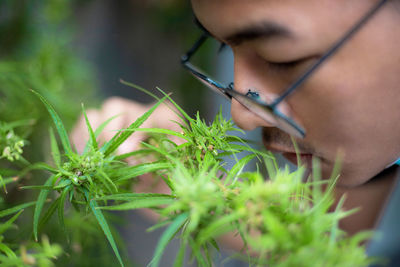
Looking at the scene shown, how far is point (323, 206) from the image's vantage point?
1.00 ft

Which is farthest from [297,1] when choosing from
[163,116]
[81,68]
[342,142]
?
[81,68]

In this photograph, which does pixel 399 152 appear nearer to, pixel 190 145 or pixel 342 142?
pixel 342 142

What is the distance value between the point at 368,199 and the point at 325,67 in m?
0.43

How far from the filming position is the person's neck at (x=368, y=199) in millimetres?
754

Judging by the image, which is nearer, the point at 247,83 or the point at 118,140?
the point at 118,140

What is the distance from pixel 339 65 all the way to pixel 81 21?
53.6 inches

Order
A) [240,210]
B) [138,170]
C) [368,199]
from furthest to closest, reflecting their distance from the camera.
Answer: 1. [368,199]
2. [138,170]
3. [240,210]

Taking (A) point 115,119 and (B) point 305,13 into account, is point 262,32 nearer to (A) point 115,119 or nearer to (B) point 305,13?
(B) point 305,13

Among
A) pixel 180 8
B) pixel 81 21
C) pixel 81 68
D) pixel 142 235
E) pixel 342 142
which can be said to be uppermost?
pixel 180 8

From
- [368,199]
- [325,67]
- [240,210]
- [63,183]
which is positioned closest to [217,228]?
[240,210]

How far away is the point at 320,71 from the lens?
473 mm

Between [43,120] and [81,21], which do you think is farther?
[81,21]

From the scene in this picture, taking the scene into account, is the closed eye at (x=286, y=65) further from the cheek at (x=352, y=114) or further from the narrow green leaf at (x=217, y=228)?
the narrow green leaf at (x=217, y=228)

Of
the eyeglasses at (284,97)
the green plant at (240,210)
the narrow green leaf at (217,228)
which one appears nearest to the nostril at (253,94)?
the eyeglasses at (284,97)
